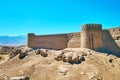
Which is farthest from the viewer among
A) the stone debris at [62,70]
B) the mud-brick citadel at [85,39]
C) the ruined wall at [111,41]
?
the ruined wall at [111,41]

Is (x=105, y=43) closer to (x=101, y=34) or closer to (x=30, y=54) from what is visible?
(x=101, y=34)

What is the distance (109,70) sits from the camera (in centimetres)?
2967

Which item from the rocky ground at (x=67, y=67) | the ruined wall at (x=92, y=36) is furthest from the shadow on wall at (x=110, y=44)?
the rocky ground at (x=67, y=67)

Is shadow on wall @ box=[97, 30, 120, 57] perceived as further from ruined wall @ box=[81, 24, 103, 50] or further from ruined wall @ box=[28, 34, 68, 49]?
ruined wall @ box=[28, 34, 68, 49]

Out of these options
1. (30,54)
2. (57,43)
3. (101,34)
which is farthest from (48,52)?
(101,34)

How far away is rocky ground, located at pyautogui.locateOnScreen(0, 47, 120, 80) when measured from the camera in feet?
91.4

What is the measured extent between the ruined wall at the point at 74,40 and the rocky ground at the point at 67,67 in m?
4.12

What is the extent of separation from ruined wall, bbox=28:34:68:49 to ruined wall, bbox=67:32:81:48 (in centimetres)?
113

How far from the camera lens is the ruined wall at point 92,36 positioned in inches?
1439

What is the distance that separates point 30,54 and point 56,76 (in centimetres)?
1094

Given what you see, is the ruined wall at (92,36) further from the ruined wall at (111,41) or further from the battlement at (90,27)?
the ruined wall at (111,41)

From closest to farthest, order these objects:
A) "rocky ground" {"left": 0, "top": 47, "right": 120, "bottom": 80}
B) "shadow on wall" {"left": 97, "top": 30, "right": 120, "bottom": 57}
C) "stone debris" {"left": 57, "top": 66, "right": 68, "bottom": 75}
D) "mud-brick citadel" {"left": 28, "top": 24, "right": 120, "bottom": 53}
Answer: "rocky ground" {"left": 0, "top": 47, "right": 120, "bottom": 80} → "stone debris" {"left": 57, "top": 66, "right": 68, "bottom": 75} → "mud-brick citadel" {"left": 28, "top": 24, "right": 120, "bottom": 53} → "shadow on wall" {"left": 97, "top": 30, "right": 120, "bottom": 57}

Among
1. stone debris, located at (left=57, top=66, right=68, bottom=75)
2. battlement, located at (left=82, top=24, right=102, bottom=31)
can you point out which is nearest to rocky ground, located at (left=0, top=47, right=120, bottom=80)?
stone debris, located at (left=57, top=66, right=68, bottom=75)


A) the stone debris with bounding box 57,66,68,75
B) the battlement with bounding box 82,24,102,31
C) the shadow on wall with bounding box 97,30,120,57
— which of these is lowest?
the stone debris with bounding box 57,66,68,75
